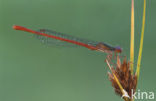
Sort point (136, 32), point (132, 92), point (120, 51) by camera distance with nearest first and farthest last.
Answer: point (132, 92) → point (120, 51) → point (136, 32)

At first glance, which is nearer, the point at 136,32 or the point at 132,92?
the point at 132,92

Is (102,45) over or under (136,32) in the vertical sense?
over

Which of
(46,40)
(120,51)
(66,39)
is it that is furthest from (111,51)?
(46,40)

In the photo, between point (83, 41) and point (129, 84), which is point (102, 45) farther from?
point (129, 84)

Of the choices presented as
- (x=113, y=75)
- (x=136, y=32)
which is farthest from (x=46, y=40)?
(x=136, y=32)

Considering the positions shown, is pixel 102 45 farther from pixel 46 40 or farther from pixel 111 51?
pixel 46 40

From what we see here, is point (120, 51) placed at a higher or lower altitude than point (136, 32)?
higher

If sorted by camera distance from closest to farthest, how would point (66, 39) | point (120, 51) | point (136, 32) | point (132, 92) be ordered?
point (132, 92), point (120, 51), point (66, 39), point (136, 32)

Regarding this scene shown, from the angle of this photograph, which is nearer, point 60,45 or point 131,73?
point 131,73

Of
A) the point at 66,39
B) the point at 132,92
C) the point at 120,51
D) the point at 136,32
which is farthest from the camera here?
the point at 136,32
